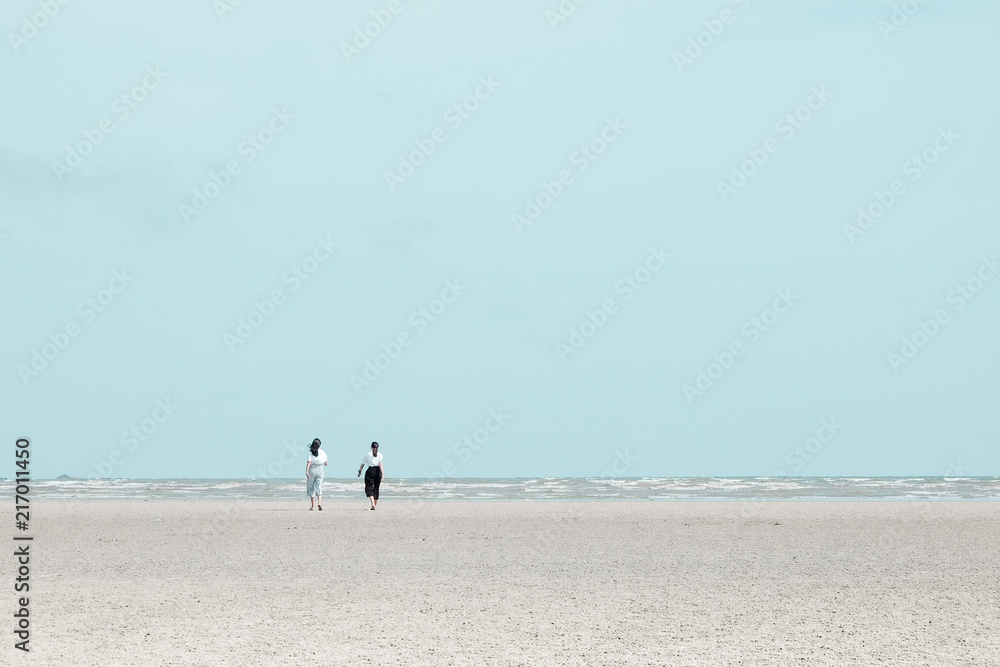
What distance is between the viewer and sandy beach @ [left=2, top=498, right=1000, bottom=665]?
28.3 ft

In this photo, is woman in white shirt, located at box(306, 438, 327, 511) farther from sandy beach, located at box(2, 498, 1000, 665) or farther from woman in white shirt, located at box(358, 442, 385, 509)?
sandy beach, located at box(2, 498, 1000, 665)

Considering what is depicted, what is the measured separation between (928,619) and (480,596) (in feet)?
14.1

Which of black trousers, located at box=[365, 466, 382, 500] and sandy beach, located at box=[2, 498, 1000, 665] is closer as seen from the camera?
sandy beach, located at box=[2, 498, 1000, 665]

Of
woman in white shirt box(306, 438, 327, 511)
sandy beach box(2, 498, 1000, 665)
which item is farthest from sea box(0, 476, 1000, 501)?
sandy beach box(2, 498, 1000, 665)

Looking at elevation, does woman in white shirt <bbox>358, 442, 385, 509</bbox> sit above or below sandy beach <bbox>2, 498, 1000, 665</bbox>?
above

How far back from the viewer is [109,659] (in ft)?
27.1

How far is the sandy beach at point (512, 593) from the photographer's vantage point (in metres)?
8.64

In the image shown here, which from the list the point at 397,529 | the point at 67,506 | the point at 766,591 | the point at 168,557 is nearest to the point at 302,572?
the point at 168,557

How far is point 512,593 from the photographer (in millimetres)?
11617

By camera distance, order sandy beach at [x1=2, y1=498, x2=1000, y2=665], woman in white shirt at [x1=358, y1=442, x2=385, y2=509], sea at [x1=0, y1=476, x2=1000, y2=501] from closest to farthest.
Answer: sandy beach at [x1=2, y1=498, x2=1000, y2=665] < woman in white shirt at [x1=358, y1=442, x2=385, y2=509] < sea at [x1=0, y1=476, x2=1000, y2=501]

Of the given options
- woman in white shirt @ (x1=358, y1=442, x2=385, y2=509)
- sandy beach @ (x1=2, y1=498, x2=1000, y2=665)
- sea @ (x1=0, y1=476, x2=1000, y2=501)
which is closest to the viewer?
sandy beach @ (x1=2, y1=498, x2=1000, y2=665)

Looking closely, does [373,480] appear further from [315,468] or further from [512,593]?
[512,593]

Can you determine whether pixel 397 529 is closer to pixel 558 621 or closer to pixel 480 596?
pixel 480 596

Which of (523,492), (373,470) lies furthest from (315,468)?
(523,492)
